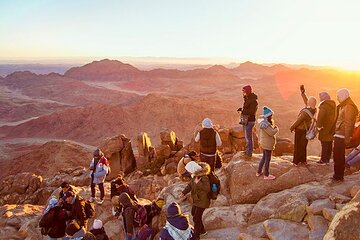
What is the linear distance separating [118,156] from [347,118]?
1907 cm

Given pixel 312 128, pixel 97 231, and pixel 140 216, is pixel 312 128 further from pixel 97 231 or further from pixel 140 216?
pixel 97 231

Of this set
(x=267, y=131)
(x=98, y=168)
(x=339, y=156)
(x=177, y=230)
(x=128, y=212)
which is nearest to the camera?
(x=177, y=230)

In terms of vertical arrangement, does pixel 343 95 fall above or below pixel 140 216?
above

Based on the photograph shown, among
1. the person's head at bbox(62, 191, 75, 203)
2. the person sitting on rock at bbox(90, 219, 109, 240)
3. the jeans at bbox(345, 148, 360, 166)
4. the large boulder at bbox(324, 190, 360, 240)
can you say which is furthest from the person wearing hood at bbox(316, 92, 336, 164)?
the person's head at bbox(62, 191, 75, 203)

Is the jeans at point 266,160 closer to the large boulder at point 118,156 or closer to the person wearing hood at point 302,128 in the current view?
the person wearing hood at point 302,128

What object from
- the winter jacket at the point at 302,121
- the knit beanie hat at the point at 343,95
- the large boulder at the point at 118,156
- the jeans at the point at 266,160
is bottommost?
the large boulder at the point at 118,156

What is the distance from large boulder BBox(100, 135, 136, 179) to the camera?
24078 mm

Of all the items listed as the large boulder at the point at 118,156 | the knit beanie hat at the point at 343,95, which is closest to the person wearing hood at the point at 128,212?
the knit beanie hat at the point at 343,95

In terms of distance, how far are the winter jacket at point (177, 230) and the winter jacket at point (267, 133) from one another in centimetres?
414

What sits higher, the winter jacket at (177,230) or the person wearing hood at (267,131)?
the person wearing hood at (267,131)

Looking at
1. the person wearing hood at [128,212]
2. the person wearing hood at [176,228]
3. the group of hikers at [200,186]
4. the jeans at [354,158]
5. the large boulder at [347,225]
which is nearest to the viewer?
the large boulder at [347,225]

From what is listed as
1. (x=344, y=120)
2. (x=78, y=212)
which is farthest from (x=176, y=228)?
(x=344, y=120)

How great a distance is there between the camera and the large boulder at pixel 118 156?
948 inches

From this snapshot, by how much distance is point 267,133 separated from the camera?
28.1 ft
